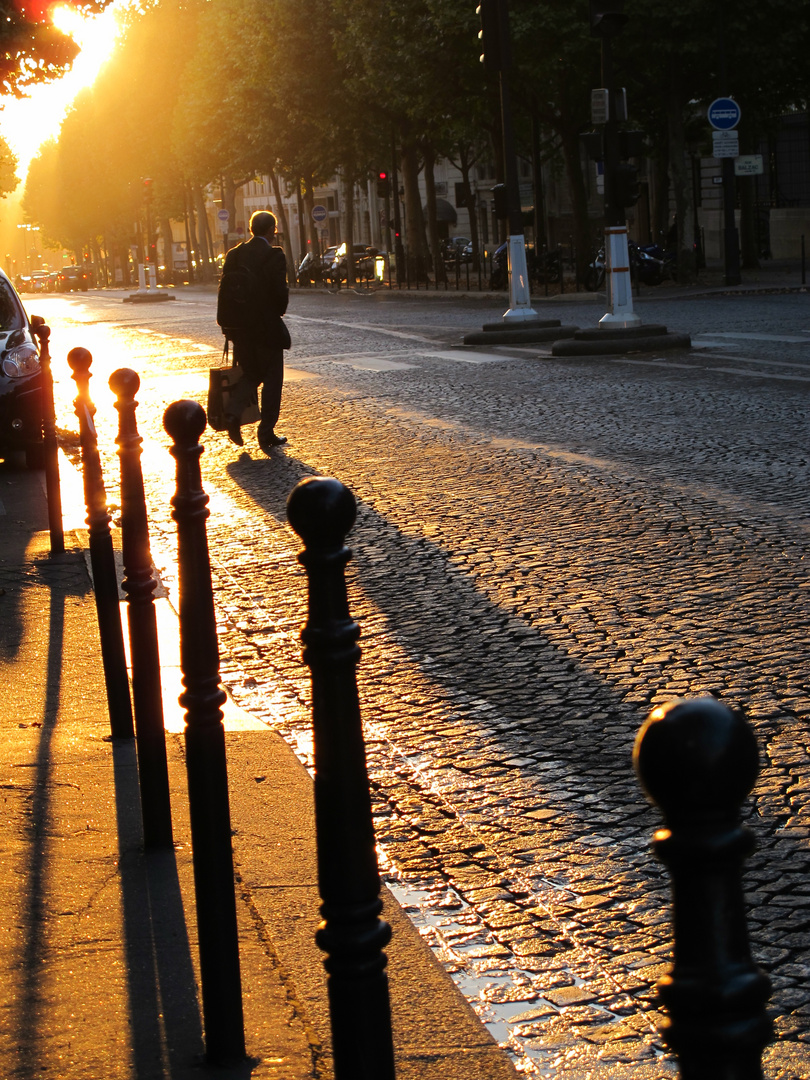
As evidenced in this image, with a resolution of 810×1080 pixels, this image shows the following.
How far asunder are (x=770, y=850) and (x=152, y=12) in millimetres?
82911

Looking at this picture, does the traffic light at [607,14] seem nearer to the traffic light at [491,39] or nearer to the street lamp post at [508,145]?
the street lamp post at [508,145]

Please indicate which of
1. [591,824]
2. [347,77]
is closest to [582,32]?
[347,77]

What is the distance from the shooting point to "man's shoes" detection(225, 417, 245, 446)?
11609 mm

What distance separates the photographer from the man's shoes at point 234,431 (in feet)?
38.1

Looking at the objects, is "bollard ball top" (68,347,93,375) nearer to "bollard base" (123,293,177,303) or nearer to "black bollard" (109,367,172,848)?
"black bollard" (109,367,172,848)

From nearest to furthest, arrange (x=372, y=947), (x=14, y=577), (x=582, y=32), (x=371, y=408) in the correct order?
1. (x=372, y=947)
2. (x=14, y=577)
3. (x=371, y=408)
4. (x=582, y=32)

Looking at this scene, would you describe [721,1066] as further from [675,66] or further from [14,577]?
[675,66]

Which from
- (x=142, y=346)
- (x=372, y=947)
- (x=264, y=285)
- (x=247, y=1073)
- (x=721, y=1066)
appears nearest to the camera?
(x=721, y=1066)

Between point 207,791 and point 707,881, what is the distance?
1.57 meters

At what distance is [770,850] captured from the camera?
341 centimetres

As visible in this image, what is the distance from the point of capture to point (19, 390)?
38.8 feet

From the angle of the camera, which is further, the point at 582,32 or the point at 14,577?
the point at 582,32

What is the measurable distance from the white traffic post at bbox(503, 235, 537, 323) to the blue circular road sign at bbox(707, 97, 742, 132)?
11036 mm

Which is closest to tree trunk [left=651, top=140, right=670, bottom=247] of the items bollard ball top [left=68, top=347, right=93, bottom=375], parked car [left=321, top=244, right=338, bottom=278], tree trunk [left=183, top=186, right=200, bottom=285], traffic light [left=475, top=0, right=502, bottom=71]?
parked car [left=321, top=244, right=338, bottom=278]
